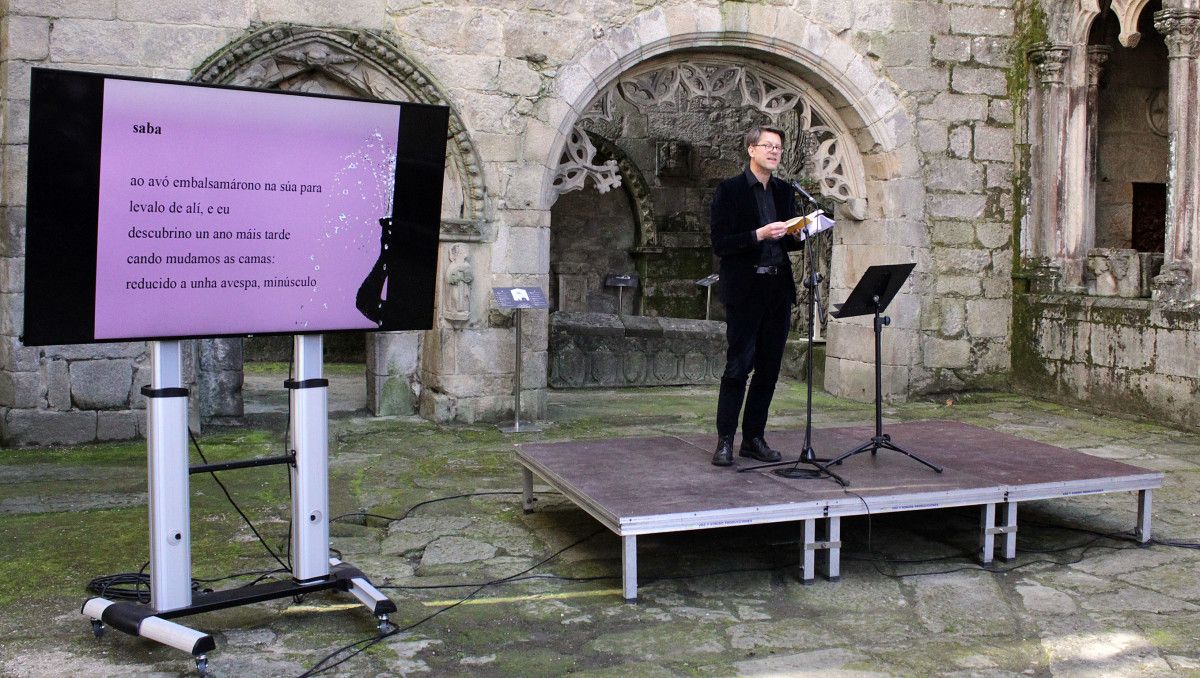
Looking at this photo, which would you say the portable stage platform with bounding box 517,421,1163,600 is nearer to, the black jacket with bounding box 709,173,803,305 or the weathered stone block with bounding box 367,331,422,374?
the black jacket with bounding box 709,173,803,305

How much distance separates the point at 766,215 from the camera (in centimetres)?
512

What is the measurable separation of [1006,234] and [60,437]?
6.95m

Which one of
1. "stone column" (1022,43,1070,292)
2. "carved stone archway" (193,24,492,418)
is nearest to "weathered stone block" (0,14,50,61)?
"carved stone archway" (193,24,492,418)

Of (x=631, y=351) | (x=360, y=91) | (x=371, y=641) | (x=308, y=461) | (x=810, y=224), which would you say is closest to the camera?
(x=371, y=641)

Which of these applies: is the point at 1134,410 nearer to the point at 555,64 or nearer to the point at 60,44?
the point at 555,64

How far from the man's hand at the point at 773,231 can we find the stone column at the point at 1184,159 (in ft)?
14.9

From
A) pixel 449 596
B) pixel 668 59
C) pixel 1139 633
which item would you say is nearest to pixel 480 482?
pixel 449 596

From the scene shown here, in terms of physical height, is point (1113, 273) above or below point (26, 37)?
below

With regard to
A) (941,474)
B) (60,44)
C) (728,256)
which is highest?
(60,44)

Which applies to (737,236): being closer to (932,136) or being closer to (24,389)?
(24,389)

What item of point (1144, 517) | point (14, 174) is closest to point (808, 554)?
point (1144, 517)

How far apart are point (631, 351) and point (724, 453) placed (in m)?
5.39

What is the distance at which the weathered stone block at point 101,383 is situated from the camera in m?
7.23

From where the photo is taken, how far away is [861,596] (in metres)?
4.38
